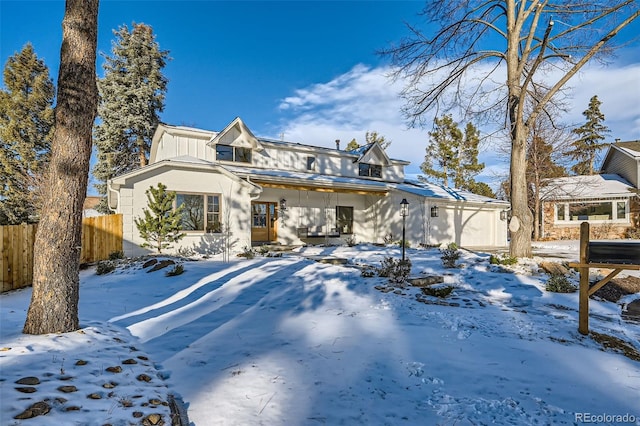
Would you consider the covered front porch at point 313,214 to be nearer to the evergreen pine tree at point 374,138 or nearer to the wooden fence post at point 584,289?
the wooden fence post at point 584,289

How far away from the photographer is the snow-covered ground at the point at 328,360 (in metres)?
2.62

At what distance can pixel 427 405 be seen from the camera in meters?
2.79

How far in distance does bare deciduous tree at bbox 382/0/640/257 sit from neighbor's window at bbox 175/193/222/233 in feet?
26.3

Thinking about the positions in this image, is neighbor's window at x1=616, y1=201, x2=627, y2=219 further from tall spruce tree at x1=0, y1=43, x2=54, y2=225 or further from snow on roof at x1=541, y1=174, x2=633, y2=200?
tall spruce tree at x1=0, y1=43, x2=54, y2=225

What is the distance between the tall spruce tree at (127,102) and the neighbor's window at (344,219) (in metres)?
13.8

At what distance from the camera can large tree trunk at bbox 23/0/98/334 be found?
3533mm

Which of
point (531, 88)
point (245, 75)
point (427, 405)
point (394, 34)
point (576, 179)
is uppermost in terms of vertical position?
point (245, 75)

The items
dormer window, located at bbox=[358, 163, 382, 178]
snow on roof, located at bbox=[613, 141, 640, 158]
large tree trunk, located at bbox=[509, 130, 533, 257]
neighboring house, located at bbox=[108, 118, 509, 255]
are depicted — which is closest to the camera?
large tree trunk, located at bbox=[509, 130, 533, 257]

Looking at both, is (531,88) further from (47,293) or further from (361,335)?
(47,293)

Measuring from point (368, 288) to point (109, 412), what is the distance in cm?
513

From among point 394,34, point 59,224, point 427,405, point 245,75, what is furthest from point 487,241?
point 59,224

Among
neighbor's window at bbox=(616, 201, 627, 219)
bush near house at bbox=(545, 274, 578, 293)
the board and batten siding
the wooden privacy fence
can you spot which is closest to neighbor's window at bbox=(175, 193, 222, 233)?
the board and batten siding

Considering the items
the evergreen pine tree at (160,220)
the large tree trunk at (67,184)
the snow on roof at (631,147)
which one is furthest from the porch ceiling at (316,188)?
the snow on roof at (631,147)

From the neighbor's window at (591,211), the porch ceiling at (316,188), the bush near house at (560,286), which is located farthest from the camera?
the neighbor's window at (591,211)
